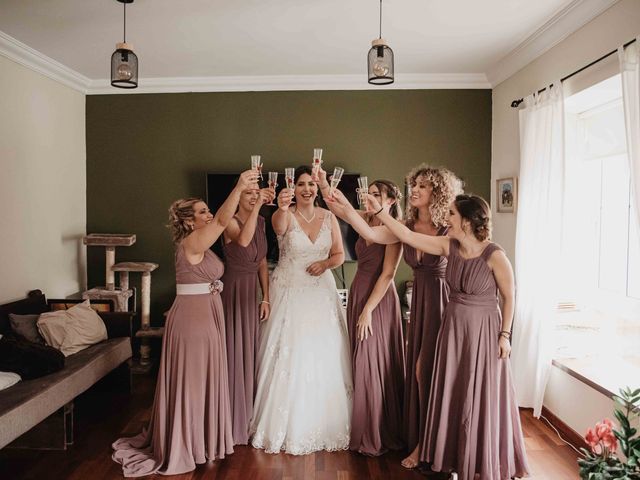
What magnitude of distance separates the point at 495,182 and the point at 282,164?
7.07ft

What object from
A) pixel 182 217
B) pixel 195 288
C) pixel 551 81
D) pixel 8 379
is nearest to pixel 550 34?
pixel 551 81

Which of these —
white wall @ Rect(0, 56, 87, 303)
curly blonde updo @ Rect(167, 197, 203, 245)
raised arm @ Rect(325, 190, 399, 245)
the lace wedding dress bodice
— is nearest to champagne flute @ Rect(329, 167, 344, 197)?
raised arm @ Rect(325, 190, 399, 245)

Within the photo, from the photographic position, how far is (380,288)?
308 cm

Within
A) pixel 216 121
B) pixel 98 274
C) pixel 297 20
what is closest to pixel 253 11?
pixel 297 20

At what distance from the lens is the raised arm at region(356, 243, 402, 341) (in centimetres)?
308

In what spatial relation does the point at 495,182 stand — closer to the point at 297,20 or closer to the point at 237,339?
the point at 297,20

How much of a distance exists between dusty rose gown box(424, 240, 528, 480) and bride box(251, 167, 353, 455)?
25.8 inches

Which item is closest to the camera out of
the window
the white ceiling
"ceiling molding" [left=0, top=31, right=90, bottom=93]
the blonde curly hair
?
the blonde curly hair

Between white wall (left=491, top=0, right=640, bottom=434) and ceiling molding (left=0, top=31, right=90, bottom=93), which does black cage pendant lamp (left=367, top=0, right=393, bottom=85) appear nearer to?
white wall (left=491, top=0, right=640, bottom=434)

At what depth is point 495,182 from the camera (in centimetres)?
505

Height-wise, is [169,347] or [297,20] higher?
[297,20]

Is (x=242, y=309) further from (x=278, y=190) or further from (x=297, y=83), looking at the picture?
(x=297, y=83)

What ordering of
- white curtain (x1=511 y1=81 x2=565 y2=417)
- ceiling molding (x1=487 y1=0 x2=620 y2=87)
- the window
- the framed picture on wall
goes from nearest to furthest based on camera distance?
1. ceiling molding (x1=487 y1=0 x2=620 y2=87)
2. the window
3. white curtain (x1=511 y1=81 x2=565 y2=417)
4. the framed picture on wall

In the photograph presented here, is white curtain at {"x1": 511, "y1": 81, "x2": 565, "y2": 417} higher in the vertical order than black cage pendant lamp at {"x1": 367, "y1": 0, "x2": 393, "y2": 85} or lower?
lower
